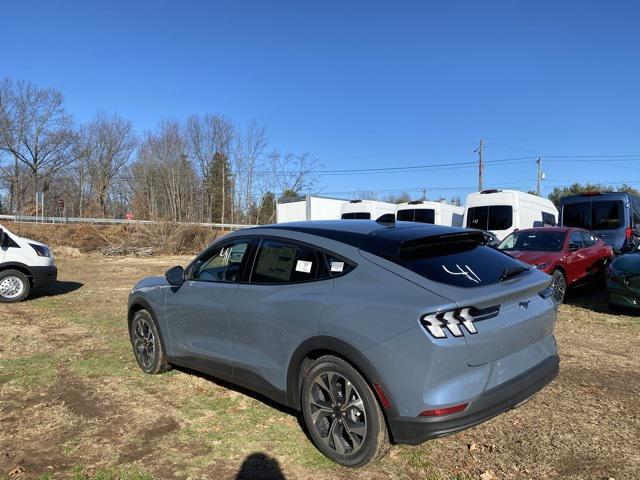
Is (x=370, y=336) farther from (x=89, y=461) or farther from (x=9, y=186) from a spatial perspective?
(x=9, y=186)

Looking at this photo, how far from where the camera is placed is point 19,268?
10359 millimetres

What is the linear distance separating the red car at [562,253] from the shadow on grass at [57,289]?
1035cm

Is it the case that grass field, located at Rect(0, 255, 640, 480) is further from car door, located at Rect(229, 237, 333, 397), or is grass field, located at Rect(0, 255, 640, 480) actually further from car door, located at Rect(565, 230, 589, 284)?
car door, located at Rect(565, 230, 589, 284)

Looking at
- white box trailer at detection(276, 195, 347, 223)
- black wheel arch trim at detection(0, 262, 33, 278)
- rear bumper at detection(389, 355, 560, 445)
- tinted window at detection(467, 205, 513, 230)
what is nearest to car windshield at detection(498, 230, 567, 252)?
tinted window at detection(467, 205, 513, 230)

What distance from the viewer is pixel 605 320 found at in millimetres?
8195

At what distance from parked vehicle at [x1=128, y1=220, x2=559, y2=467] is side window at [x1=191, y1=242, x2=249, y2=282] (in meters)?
0.03

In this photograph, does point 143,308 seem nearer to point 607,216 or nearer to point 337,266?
point 337,266

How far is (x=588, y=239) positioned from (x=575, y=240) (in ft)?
2.87

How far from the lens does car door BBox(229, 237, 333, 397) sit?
11.7 feet

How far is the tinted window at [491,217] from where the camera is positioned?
49.3 feet

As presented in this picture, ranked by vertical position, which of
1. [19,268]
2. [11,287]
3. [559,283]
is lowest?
[11,287]

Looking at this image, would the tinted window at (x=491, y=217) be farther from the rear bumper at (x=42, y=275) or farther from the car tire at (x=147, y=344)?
the car tire at (x=147, y=344)

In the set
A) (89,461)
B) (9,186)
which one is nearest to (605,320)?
(89,461)

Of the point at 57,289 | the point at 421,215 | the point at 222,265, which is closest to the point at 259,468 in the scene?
the point at 222,265
